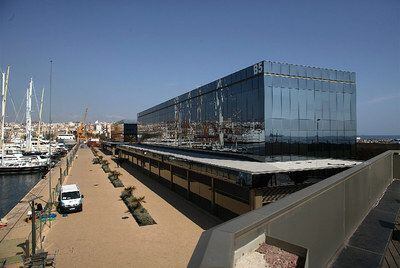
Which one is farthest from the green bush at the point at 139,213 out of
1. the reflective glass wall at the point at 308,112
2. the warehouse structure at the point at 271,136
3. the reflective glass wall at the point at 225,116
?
the reflective glass wall at the point at 308,112

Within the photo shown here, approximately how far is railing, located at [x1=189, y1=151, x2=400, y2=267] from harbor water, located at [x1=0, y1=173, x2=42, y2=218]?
133 ft

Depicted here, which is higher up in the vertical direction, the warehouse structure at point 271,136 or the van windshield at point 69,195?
the warehouse structure at point 271,136

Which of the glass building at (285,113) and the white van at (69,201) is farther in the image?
the white van at (69,201)

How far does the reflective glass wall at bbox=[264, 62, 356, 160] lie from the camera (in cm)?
2506

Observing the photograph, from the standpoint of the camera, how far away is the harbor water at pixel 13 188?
4275 centimetres

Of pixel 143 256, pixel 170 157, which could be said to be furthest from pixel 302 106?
pixel 143 256

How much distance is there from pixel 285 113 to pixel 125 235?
52.6 ft

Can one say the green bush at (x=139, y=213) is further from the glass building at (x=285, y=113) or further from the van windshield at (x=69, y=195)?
the glass building at (x=285, y=113)

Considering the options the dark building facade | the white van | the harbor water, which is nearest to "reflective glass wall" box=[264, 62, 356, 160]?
the white van

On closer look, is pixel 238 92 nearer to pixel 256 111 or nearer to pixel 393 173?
pixel 256 111

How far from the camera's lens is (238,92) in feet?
94.4

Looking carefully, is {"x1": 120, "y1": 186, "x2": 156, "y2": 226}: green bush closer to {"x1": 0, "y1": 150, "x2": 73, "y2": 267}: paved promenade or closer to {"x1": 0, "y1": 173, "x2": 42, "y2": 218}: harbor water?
{"x1": 0, "y1": 150, "x2": 73, "y2": 267}: paved promenade

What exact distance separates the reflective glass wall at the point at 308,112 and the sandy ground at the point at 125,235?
9109 mm

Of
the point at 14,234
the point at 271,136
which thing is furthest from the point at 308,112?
the point at 14,234
